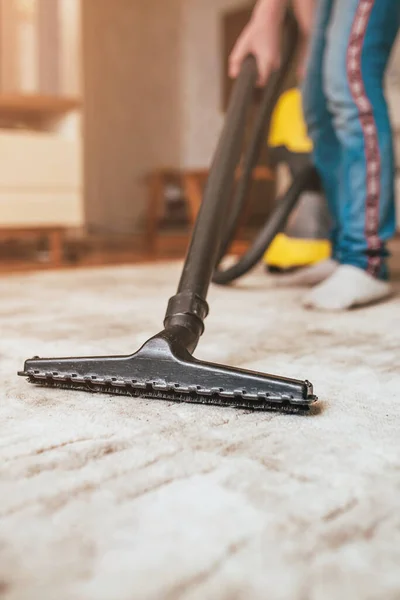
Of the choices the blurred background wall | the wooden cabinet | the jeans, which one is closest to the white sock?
the jeans

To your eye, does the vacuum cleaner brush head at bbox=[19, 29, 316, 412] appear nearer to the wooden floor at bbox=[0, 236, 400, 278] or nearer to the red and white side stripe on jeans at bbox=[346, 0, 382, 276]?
the red and white side stripe on jeans at bbox=[346, 0, 382, 276]

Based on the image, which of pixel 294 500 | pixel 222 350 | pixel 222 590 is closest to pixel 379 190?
pixel 222 350

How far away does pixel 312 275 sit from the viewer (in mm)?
1648

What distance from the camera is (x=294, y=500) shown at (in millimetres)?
410

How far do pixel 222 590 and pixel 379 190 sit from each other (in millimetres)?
1123

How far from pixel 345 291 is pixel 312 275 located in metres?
0.38

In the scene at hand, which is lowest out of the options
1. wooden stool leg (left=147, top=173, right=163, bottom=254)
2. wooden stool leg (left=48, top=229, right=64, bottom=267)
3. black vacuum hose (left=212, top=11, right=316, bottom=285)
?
wooden stool leg (left=147, top=173, right=163, bottom=254)

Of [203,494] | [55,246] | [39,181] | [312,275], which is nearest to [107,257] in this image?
[55,246]

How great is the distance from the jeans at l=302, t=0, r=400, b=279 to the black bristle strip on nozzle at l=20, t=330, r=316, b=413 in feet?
2.61

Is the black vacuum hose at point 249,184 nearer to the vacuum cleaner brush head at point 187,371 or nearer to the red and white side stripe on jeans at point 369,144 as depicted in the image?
the red and white side stripe on jeans at point 369,144

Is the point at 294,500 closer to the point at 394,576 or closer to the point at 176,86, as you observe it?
the point at 394,576

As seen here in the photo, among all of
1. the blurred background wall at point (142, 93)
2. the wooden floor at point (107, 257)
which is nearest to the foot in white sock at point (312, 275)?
the wooden floor at point (107, 257)

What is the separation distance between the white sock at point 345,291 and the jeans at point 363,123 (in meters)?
0.04

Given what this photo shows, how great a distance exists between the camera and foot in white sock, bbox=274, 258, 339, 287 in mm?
1629
